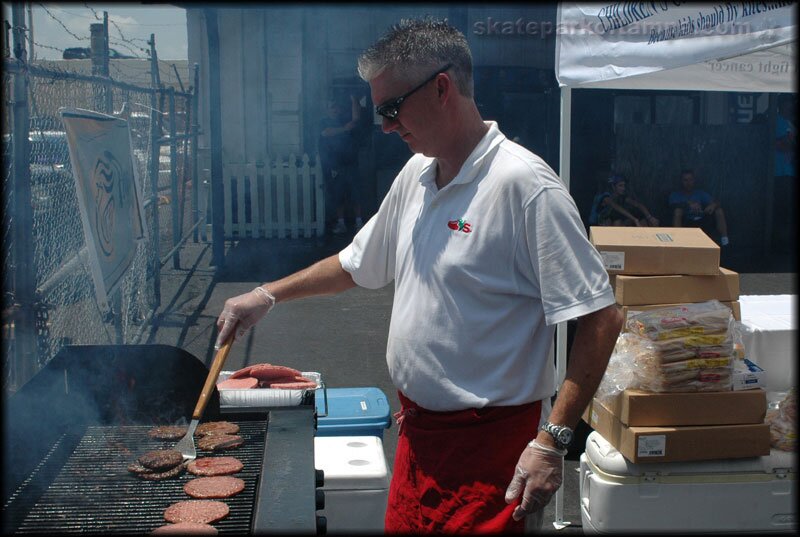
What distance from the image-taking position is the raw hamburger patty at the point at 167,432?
9.57 feet

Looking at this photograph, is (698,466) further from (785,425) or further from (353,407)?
(353,407)

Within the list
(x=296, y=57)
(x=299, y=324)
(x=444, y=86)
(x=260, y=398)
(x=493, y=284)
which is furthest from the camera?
(x=296, y=57)

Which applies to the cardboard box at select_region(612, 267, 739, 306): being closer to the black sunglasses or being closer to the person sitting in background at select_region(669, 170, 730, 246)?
the black sunglasses

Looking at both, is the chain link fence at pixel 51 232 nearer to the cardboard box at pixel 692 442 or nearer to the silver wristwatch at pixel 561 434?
the silver wristwatch at pixel 561 434

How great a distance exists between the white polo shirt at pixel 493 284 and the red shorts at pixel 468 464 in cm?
5

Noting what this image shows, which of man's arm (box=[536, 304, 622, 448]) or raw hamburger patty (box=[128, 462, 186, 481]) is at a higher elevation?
man's arm (box=[536, 304, 622, 448])

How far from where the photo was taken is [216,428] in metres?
2.97

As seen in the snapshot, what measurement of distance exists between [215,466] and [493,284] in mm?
1135

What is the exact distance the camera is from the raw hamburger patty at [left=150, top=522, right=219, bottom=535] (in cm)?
223

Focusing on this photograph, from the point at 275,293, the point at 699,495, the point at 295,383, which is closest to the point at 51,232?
the point at 295,383

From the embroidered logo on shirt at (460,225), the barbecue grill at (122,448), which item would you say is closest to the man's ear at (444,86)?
the embroidered logo on shirt at (460,225)

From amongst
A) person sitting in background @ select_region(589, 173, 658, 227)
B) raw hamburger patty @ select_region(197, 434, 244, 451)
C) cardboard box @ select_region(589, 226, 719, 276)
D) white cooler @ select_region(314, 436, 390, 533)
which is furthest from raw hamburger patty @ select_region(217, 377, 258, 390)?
person sitting in background @ select_region(589, 173, 658, 227)

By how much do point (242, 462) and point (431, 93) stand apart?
1384 mm

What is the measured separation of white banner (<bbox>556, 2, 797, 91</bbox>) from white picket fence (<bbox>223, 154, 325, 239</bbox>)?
8662 mm
